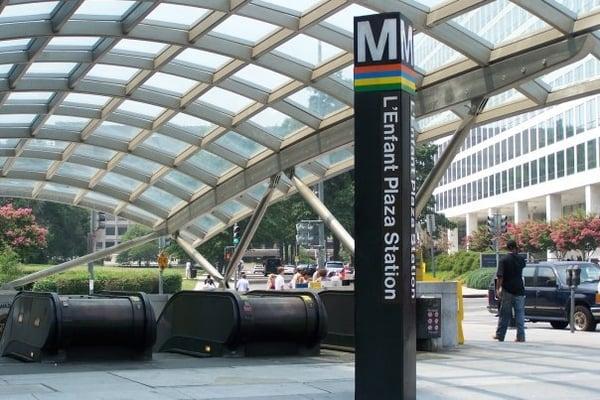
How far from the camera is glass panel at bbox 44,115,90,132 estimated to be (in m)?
25.0

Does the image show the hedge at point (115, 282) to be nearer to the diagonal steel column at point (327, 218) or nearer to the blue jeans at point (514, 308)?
the diagonal steel column at point (327, 218)

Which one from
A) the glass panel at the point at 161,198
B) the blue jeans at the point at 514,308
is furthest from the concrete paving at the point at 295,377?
the glass panel at the point at 161,198

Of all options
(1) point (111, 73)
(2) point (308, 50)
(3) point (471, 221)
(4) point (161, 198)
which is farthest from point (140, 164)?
(3) point (471, 221)

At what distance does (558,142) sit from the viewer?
221 feet

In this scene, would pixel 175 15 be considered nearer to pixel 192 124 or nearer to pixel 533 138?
pixel 192 124

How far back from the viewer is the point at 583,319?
861 inches

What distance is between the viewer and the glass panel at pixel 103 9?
675 inches

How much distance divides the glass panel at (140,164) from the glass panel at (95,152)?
0.51 meters

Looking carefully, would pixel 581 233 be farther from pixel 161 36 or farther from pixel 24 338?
pixel 24 338

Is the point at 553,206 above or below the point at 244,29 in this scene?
above

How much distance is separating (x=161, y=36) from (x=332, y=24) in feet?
11.8

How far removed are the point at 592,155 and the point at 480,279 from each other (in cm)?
1636

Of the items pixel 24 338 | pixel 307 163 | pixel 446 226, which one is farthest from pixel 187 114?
pixel 446 226

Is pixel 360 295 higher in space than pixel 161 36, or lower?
lower
